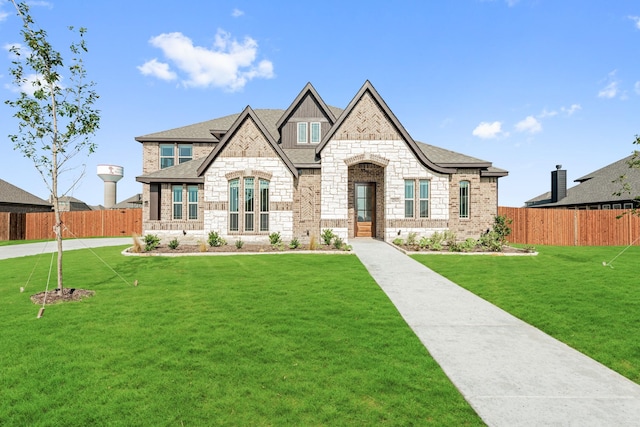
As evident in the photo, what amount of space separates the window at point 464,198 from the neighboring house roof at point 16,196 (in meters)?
40.2

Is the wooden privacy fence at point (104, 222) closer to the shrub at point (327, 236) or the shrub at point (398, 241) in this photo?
the shrub at point (327, 236)

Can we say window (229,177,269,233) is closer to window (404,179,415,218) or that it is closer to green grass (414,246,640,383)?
window (404,179,415,218)

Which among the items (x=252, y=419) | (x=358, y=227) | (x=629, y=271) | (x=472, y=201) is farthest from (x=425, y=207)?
(x=252, y=419)

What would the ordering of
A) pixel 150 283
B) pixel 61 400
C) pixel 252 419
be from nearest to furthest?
pixel 252 419 → pixel 61 400 → pixel 150 283

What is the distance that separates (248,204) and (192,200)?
14.7 feet

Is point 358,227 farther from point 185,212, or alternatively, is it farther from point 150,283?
point 150,283

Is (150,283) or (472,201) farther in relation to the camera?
(472,201)

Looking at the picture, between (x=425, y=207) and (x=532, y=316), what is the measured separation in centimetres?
1203

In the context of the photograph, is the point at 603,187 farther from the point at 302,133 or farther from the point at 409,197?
the point at 302,133

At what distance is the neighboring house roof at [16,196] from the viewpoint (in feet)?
107

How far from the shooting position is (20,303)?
799cm

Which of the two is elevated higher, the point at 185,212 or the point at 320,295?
the point at 185,212

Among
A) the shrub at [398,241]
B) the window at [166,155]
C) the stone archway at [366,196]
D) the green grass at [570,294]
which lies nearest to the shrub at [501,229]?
the green grass at [570,294]

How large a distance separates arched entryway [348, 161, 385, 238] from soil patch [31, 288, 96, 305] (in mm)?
14590
